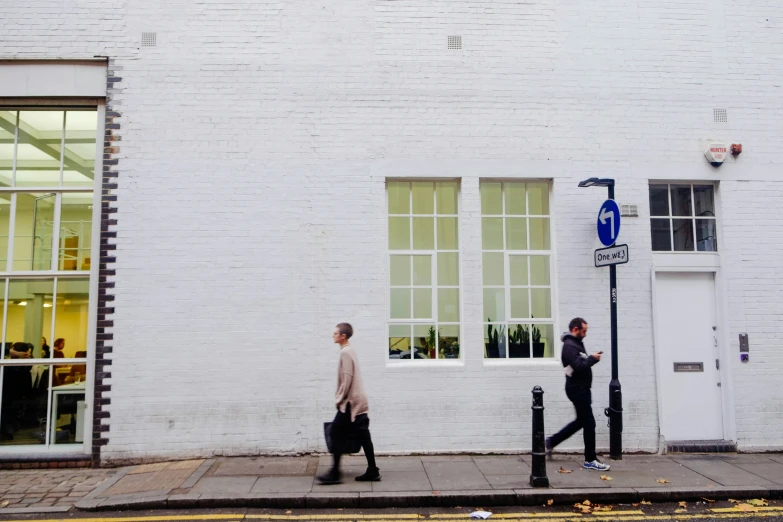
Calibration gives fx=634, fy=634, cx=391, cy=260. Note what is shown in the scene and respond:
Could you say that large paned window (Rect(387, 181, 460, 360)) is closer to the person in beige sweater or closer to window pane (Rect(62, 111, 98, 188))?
the person in beige sweater

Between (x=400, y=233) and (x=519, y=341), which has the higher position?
(x=400, y=233)

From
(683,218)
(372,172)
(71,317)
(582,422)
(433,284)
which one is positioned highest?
(372,172)

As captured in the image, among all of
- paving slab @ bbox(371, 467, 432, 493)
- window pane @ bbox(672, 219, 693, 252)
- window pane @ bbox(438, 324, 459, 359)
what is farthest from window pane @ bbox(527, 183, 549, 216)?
paving slab @ bbox(371, 467, 432, 493)

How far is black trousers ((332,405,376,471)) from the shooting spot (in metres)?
7.13

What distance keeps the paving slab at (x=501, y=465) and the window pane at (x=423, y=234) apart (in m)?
2.96

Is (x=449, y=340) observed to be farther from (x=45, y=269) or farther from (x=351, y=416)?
(x=45, y=269)

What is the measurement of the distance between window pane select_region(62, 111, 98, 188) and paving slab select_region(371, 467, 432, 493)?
562 centimetres

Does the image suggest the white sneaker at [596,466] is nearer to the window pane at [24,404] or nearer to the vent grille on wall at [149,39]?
the window pane at [24,404]

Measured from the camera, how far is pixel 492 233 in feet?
30.0

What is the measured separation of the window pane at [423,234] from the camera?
9039 mm

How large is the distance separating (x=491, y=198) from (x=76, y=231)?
19.2 feet

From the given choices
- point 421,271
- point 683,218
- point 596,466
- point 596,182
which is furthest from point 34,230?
point 683,218

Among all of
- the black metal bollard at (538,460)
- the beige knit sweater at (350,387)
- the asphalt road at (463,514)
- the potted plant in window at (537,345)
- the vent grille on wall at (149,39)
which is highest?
the vent grille on wall at (149,39)

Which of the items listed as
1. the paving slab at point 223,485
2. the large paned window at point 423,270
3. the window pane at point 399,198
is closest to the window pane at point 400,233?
the large paned window at point 423,270
